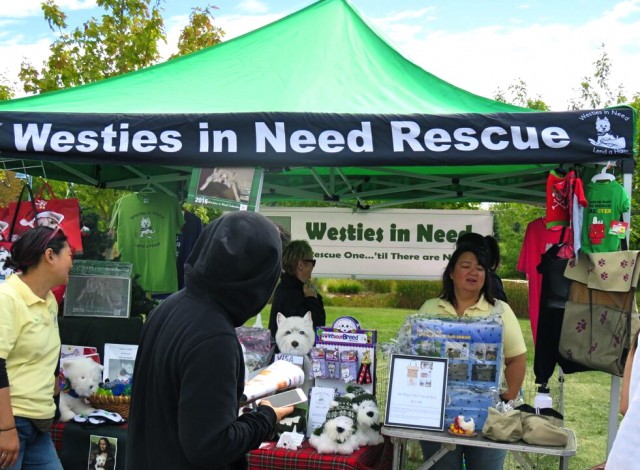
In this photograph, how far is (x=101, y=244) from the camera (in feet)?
15.4

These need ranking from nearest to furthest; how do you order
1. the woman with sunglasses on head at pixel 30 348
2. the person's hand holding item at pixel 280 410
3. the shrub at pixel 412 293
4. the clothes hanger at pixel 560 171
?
1. the person's hand holding item at pixel 280 410
2. the woman with sunglasses on head at pixel 30 348
3. the clothes hanger at pixel 560 171
4. the shrub at pixel 412 293

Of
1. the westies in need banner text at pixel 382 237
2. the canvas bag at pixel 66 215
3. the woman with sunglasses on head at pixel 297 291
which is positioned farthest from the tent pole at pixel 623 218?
the westies in need banner text at pixel 382 237

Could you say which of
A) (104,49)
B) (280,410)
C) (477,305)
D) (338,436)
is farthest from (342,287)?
(280,410)

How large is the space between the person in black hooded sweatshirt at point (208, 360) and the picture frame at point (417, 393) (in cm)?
156

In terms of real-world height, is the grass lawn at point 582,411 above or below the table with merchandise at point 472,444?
below

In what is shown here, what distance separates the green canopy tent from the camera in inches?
143

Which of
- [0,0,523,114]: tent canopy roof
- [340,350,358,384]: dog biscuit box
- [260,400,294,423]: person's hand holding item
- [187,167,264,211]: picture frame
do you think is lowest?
[340,350,358,384]: dog biscuit box

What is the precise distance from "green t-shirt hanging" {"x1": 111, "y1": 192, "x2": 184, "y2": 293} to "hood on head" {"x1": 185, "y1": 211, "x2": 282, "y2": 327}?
146 inches

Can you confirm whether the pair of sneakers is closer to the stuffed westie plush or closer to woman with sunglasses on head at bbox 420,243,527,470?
the stuffed westie plush

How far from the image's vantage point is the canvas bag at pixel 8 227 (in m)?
4.29

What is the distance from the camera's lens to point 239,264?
69.3 inches

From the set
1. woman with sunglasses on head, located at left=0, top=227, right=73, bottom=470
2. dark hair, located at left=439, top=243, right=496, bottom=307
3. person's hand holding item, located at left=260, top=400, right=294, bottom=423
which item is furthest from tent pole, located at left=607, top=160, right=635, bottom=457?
woman with sunglasses on head, located at left=0, top=227, right=73, bottom=470

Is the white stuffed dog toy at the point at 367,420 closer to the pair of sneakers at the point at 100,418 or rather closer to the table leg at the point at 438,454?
the table leg at the point at 438,454

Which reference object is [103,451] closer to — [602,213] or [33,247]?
[33,247]
